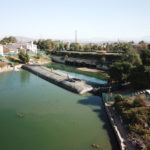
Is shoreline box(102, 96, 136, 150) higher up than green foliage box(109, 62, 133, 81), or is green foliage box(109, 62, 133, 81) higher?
green foliage box(109, 62, 133, 81)

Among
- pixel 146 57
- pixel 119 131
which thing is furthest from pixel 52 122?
pixel 146 57

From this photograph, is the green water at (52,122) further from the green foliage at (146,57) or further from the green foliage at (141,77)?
the green foliage at (146,57)

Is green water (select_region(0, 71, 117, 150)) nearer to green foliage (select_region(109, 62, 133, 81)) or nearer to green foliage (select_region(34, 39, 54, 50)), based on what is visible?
green foliage (select_region(109, 62, 133, 81))

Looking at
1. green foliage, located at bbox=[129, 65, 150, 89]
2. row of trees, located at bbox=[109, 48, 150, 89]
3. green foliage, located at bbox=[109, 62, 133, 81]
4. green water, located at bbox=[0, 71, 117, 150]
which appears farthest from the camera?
green foliage, located at bbox=[109, 62, 133, 81]

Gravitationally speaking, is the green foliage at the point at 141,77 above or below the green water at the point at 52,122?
above

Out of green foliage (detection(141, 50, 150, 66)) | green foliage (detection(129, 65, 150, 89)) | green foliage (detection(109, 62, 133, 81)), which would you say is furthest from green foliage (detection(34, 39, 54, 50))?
green foliage (detection(129, 65, 150, 89))

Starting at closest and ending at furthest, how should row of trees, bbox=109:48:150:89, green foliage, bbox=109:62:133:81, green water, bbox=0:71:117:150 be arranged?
green water, bbox=0:71:117:150 → row of trees, bbox=109:48:150:89 → green foliage, bbox=109:62:133:81

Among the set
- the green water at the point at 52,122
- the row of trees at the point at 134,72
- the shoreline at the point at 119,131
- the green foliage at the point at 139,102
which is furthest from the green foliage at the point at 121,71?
the green foliage at the point at 139,102

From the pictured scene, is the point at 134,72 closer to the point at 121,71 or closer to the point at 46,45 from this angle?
the point at 121,71
